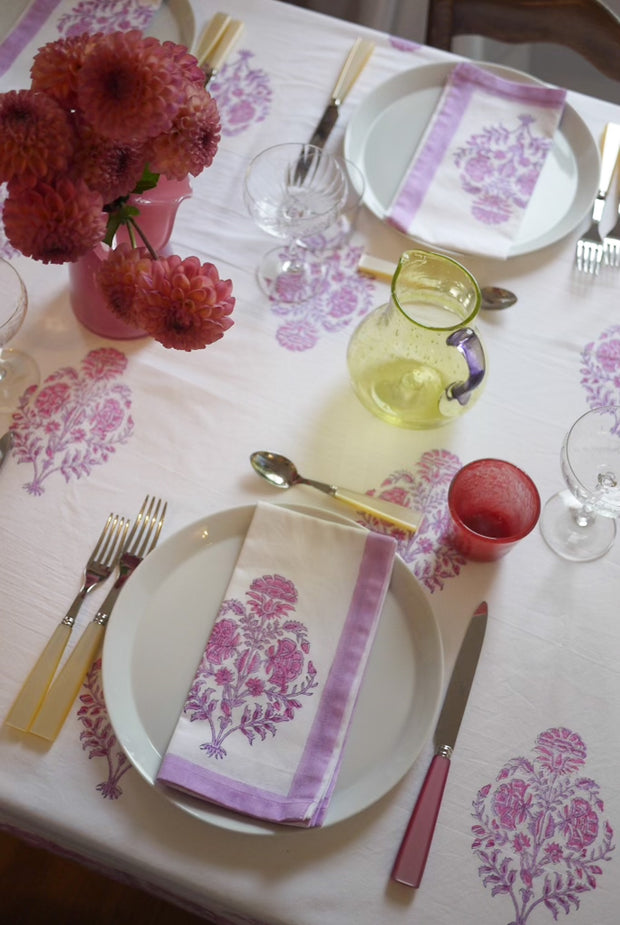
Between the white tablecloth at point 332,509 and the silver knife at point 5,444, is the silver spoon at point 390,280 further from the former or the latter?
the silver knife at point 5,444

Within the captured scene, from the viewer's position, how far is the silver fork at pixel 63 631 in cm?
76

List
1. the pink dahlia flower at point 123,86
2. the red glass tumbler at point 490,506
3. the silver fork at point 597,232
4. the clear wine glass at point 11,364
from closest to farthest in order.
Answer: the pink dahlia flower at point 123,86
the red glass tumbler at point 490,506
the clear wine glass at point 11,364
the silver fork at point 597,232

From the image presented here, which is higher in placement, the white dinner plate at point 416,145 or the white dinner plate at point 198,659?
the white dinner plate at point 416,145

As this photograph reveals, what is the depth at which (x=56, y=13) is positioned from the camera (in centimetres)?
124

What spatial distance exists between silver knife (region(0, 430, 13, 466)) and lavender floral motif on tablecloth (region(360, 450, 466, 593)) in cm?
40

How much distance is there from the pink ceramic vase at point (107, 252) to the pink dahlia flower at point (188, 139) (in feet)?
0.42

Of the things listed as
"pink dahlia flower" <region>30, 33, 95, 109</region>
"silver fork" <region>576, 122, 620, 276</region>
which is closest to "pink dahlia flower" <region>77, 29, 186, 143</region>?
"pink dahlia flower" <region>30, 33, 95, 109</region>

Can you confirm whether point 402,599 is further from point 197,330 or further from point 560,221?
point 560,221

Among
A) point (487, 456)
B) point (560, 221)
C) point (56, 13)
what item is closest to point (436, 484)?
point (487, 456)

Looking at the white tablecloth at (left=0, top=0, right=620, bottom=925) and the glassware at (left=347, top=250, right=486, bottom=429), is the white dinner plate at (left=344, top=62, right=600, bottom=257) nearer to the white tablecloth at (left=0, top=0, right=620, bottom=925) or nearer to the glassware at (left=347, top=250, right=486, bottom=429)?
the white tablecloth at (left=0, top=0, right=620, bottom=925)

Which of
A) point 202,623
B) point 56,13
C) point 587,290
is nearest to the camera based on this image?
point 202,623

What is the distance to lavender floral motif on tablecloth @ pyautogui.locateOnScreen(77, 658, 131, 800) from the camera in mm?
747

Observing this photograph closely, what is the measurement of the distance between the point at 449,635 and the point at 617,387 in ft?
1.25

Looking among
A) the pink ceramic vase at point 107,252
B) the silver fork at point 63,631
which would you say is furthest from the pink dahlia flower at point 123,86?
the silver fork at point 63,631
